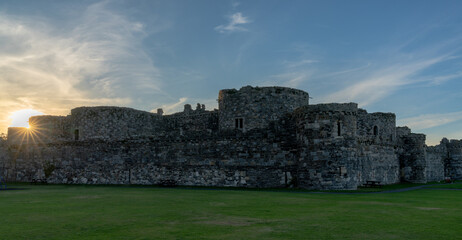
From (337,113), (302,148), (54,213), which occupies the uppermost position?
(337,113)

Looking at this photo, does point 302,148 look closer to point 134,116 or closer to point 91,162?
point 91,162

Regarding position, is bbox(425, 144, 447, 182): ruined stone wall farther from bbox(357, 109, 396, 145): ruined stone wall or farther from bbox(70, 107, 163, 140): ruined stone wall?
bbox(70, 107, 163, 140): ruined stone wall

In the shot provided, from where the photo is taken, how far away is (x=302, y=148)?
22234 mm

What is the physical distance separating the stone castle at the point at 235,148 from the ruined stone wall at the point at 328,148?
0.06 metres

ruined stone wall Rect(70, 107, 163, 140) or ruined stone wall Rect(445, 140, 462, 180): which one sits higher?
ruined stone wall Rect(70, 107, 163, 140)

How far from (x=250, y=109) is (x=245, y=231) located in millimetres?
23907

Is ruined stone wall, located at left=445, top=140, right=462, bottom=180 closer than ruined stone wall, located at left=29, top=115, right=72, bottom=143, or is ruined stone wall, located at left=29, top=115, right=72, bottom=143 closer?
ruined stone wall, located at left=29, top=115, right=72, bottom=143

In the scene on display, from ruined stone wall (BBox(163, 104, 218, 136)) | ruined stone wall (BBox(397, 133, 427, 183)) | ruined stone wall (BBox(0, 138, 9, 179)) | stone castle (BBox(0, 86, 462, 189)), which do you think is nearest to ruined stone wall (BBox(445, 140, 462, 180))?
stone castle (BBox(0, 86, 462, 189))

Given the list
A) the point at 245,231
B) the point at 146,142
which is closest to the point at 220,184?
the point at 146,142

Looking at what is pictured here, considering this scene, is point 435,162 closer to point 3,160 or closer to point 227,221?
point 227,221

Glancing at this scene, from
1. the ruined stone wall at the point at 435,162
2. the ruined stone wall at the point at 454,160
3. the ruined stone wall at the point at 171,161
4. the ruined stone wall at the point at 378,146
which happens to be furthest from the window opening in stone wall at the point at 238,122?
the ruined stone wall at the point at 454,160

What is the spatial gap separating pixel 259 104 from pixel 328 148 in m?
11.5

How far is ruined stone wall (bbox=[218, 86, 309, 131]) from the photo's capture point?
31.8 meters

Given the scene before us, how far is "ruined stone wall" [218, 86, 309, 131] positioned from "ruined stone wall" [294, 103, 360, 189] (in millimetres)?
9513
